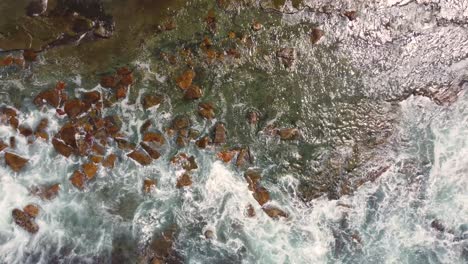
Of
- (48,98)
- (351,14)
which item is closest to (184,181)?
(48,98)

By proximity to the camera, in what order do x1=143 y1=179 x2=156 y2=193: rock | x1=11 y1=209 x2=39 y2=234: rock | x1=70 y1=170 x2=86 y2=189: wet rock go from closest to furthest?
x1=11 y1=209 x2=39 y2=234: rock → x1=70 y1=170 x2=86 y2=189: wet rock → x1=143 y1=179 x2=156 y2=193: rock

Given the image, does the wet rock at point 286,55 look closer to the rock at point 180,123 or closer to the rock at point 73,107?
the rock at point 180,123

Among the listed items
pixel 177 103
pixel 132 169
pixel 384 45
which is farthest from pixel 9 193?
pixel 384 45

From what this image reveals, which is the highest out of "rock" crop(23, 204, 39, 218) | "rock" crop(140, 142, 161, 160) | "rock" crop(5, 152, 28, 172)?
"rock" crop(140, 142, 161, 160)

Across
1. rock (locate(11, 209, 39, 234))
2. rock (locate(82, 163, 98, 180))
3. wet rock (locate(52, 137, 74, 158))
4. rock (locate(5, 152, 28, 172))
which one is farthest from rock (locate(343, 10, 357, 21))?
rock (locate(11, 209, 39, 234))

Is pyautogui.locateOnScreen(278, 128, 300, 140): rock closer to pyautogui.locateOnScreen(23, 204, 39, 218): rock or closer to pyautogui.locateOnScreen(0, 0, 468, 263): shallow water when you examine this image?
pyautogui.locateOnScreen(0, 0, 468, 263): shallow water

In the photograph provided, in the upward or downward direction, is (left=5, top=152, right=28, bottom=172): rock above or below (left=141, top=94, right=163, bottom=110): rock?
below
